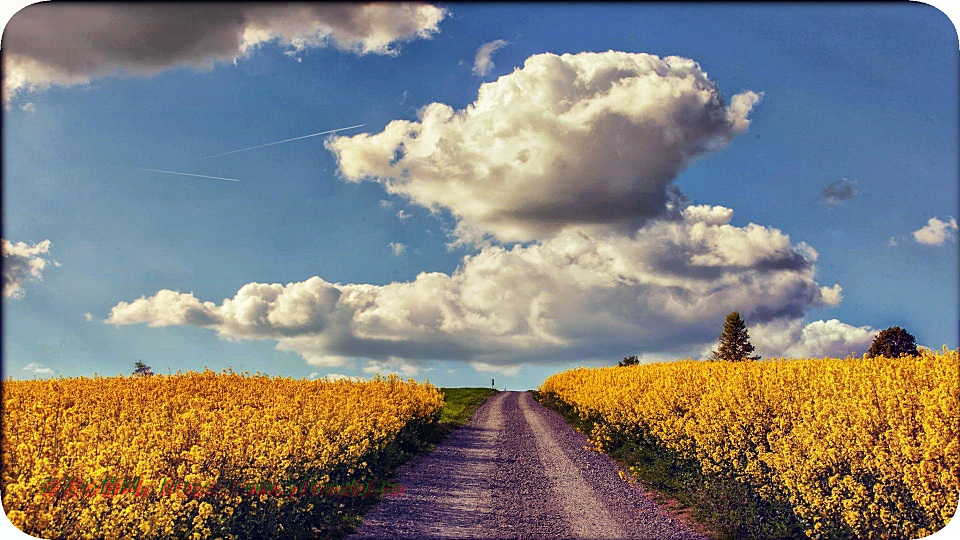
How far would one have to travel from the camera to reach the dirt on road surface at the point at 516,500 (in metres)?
9.81

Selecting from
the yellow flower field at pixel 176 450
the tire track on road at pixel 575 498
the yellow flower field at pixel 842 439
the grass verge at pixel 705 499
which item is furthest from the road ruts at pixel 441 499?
the yellow flower field at pixel 842 439

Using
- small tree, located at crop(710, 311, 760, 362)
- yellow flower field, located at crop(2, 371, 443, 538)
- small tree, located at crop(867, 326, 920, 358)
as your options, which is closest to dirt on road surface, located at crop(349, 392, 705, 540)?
yellow flower field, located at crop(2, 371, 443, 538)

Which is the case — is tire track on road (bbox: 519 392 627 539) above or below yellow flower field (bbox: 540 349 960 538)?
below

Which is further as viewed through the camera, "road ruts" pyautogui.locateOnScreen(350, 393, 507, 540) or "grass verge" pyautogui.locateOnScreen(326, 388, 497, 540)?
"road ruts" pyautogui.locateOnScreen(350, 393, 507, 540)

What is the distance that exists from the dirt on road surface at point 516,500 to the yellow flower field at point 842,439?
1.88 meters

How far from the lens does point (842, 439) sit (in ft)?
28.1

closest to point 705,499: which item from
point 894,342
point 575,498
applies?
point 575,498

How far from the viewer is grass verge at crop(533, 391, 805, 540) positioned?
359 inches

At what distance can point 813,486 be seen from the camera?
8.57 meters

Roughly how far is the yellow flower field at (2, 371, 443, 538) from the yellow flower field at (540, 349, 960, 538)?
7.79 metres

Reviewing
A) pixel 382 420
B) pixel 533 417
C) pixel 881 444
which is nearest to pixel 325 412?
pixel 382 420

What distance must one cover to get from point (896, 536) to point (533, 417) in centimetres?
2323

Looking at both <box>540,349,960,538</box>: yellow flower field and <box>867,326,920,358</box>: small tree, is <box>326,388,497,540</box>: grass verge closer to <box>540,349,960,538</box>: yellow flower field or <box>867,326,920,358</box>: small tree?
<box>540,349,960,538</box>: yellow flower field

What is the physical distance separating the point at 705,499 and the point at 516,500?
3.92 meters
